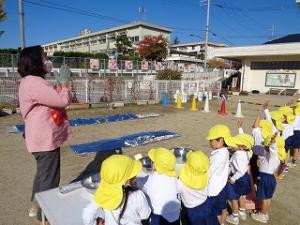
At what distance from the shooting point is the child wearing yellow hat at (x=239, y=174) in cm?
293

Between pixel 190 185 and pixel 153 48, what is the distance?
39480mm

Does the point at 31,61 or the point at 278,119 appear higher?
the point at 31,61

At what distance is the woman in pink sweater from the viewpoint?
2393 mm

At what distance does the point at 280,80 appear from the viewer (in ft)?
76.3

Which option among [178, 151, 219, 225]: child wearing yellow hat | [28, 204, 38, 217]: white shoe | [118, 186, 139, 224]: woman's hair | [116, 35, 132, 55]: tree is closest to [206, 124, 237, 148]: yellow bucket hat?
[178, 151, 219, 225]: child wearing yellow hat

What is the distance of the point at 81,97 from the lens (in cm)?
1224

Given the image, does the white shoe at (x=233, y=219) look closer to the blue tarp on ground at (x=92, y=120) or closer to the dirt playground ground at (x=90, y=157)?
the dirt playground ground at (x=90, y=157)

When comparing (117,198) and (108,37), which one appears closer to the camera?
(117,198)

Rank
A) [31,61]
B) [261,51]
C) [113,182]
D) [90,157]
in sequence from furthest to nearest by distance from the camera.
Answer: [261,51] → [90,157] → [31,61] → [113,182]

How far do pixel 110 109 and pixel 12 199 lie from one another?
816 centimetres

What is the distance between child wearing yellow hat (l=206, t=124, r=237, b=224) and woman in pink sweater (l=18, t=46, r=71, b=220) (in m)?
1.60

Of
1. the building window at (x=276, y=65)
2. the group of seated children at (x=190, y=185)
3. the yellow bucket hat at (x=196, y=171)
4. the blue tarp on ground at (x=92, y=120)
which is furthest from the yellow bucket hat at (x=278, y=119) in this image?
the building window at (x=276, y=65)

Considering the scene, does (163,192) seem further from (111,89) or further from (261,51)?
(261,51)

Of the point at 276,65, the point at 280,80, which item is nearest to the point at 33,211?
the point at 280,80
